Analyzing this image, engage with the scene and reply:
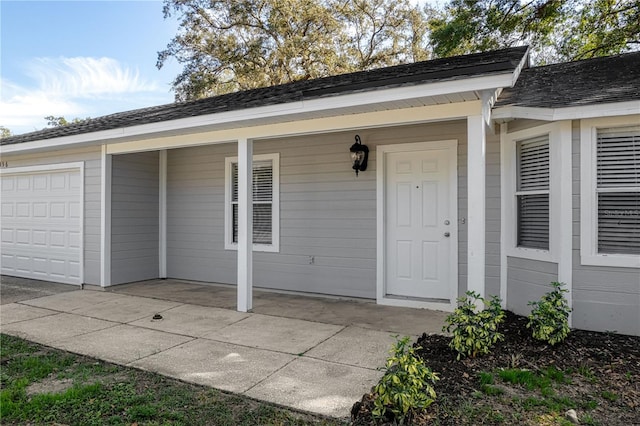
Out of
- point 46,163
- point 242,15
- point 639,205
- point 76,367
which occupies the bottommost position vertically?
point 76,367

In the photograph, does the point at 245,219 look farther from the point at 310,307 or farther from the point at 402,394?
the point at 402,394

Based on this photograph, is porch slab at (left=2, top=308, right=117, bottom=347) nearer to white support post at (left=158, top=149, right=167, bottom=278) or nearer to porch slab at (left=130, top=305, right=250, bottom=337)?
porch slab at (left=130, top=305, right=250, bottom=337)

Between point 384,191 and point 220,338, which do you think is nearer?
point 220,338

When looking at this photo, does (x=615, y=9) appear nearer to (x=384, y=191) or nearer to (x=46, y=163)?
(x=384, y=191)

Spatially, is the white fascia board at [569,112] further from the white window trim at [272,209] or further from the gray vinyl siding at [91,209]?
the gray vinyl siding at [91,209]

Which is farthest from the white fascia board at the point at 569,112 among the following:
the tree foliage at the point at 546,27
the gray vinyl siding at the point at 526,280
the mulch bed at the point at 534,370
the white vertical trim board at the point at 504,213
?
the tree foliage at the point at 546,27

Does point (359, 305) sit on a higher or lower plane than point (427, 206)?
lower

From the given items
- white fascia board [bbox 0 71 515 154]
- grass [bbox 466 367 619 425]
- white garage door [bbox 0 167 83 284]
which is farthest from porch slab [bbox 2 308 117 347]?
grass [bbox 466 367 619 425]

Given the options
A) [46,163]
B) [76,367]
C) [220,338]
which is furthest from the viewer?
[46,163]

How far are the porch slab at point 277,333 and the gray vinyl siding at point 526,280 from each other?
2054 millimetres

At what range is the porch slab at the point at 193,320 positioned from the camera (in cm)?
451

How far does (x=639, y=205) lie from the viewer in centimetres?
399

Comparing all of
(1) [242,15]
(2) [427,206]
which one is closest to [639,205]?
(2) [427,206]

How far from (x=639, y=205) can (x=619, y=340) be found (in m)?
1.33
